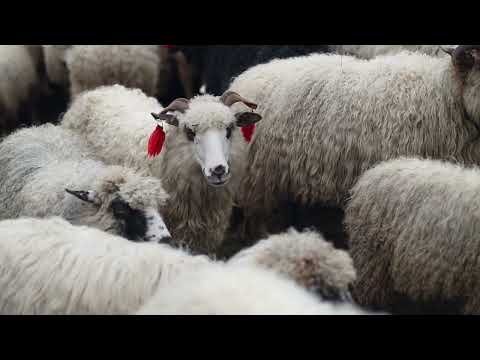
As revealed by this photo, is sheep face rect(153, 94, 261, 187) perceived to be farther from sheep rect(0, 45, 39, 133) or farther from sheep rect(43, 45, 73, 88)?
sheep rect(43, 45, 73, 88)

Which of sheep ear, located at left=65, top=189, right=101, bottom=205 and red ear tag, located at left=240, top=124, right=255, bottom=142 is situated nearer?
sheep ear, located at left=65, top=189, right=101, bottom=205

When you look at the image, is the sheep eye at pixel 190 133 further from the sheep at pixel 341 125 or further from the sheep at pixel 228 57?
the sheep at pixel 228 57

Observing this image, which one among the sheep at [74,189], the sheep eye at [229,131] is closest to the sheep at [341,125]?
the sheep eye at [229,131]

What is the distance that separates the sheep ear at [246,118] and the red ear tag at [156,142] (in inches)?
21.5

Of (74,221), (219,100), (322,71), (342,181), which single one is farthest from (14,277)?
(322,71)

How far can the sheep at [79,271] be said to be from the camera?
287 cm

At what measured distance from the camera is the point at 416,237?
378 centimetres

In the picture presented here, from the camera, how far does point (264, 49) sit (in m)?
6.75

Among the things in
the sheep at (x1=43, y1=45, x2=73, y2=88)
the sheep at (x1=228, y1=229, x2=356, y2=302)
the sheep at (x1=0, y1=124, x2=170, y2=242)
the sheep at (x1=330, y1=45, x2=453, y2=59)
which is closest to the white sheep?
the sheep at (x1=43, y1=45, x2=73, y2=88)

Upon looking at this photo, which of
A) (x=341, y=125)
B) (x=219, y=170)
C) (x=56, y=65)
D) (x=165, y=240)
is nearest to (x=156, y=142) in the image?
(x=219, y=170)

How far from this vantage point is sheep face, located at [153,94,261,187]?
4.25 metres

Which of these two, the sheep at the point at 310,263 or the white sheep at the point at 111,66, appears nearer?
the sheep at the point at 310,263

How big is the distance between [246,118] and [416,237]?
60.0 inches

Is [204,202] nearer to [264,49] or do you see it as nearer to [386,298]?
[386,298]
